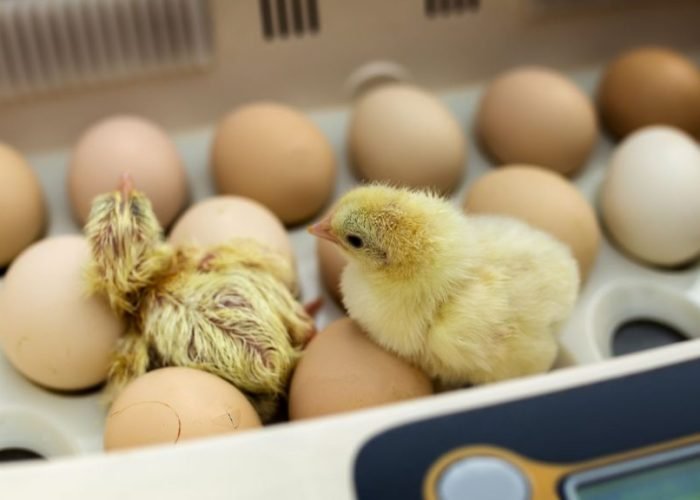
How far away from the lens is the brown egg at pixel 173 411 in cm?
68

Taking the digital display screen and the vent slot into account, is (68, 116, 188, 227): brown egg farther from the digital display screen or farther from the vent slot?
the digital display screen

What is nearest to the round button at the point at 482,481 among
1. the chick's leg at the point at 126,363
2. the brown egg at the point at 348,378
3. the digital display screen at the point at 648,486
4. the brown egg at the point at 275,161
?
the digital display screen at the point at 648,486

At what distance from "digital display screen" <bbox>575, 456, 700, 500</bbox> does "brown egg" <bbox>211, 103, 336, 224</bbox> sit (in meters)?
0.54

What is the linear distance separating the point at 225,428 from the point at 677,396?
340mm

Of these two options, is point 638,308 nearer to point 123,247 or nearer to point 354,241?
point 354,241

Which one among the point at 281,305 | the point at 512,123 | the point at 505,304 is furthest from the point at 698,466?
the point at 512,123

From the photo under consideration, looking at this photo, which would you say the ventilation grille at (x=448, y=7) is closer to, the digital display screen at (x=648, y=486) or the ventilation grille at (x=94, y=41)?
the ventilation grille at (x=94, y=41)

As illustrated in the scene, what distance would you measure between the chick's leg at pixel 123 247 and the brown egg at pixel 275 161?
0.16 meters

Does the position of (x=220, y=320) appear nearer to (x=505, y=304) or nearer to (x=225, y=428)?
(x=225, y=428)

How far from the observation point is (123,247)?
801 millimetres

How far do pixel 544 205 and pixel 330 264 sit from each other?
0.23m

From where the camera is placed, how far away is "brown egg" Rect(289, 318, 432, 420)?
0.73 metres

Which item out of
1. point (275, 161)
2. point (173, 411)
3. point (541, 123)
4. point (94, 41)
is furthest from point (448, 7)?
point (173, 411)

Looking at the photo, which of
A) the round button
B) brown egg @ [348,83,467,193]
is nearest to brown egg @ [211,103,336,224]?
brown egg @ [348,83,467,193]
